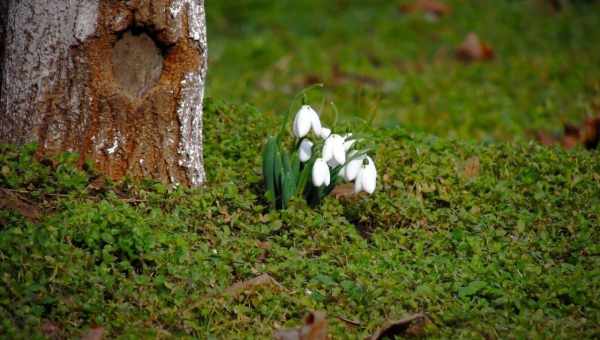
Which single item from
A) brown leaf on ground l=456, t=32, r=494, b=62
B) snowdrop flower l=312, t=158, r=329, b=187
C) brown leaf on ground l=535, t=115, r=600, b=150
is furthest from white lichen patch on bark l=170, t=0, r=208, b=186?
brown leaf on ground l=456, t=32, r=494, b=62

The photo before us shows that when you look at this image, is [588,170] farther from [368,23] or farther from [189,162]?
[368,23]

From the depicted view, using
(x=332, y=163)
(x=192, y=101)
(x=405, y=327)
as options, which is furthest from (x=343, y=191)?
(x=405, y=327)

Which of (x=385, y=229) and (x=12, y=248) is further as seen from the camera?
(x=385, y=229)

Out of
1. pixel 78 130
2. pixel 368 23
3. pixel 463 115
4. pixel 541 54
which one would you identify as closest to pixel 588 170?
pixel 463 115

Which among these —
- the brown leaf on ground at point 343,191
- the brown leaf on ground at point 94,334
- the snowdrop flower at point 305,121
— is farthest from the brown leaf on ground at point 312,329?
the brown leaf on ground at point 343,191

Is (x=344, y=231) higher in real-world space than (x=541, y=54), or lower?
lower

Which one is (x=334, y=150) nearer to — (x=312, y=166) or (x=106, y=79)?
(x=312, y=166)

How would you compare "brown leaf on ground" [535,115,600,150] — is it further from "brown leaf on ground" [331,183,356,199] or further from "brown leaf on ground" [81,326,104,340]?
"brown leaf on ground" [81,326,104,340]
